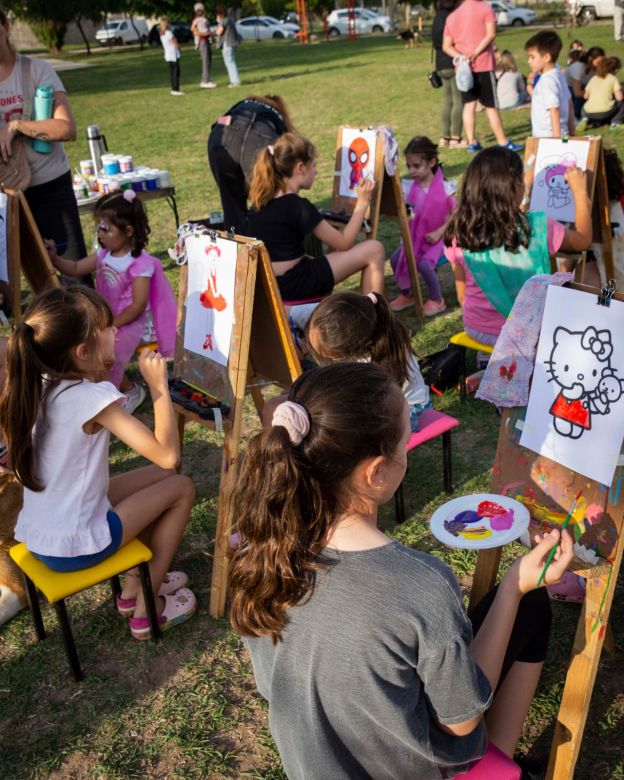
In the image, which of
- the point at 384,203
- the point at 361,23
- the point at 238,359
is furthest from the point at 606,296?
the point at 361,23

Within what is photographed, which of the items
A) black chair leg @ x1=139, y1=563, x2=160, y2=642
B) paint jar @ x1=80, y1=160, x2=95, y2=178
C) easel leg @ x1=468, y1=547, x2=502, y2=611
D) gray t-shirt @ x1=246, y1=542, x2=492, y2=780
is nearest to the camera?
gray t-shirt @ x1=246, y1=542, x2=492, y2=780

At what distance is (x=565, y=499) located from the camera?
2.43 metres

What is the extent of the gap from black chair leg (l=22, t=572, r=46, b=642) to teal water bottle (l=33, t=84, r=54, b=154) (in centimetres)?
292

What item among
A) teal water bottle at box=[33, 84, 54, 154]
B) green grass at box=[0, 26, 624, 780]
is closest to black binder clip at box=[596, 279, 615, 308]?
green grass at box=[0, 26, 624, 780]

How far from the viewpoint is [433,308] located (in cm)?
584

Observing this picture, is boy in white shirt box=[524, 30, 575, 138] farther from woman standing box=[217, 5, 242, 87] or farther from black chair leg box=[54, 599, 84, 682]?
woman standing box=[217, 5, 242, 87]

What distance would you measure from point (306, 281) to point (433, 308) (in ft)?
4.72

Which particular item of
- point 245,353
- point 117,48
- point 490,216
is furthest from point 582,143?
point 117,48

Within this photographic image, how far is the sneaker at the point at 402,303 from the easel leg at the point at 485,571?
143 inches

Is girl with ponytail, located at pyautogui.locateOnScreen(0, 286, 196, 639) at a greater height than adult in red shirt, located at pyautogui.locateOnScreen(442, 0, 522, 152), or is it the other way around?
adult in red shirt, located at pyautogui.locateOnScreen(442, 0, 522, 152)

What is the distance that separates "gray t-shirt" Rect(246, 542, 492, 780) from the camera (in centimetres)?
157

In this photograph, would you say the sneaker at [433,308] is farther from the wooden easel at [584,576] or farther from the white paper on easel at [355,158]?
the wooden easel at [584,576]

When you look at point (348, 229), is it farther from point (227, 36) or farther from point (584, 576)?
point (227, 36)

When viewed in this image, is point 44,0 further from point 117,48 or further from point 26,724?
point 26,724
